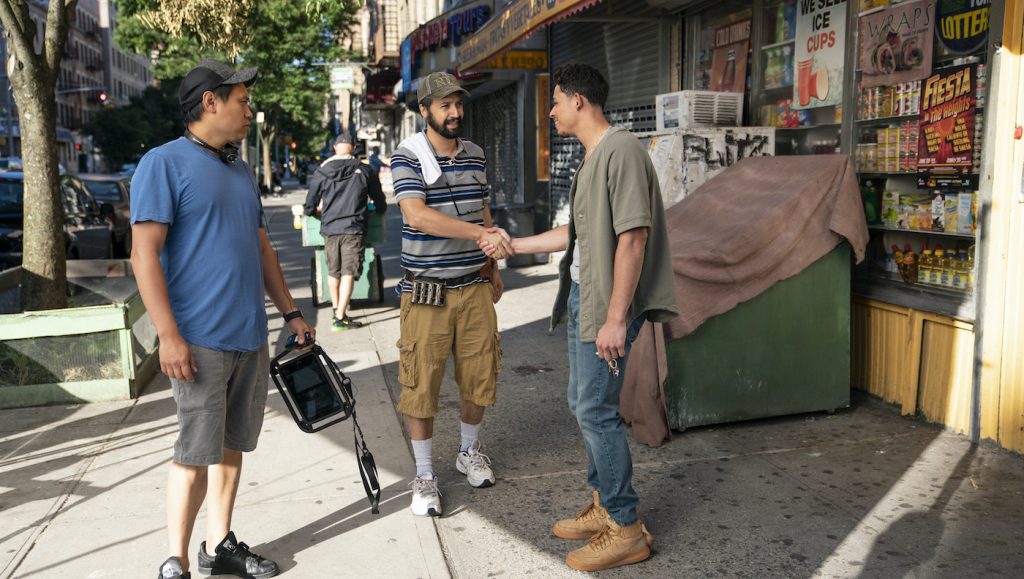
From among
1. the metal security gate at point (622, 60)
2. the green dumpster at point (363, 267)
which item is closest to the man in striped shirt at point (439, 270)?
the metal security gate at point (622, 60)

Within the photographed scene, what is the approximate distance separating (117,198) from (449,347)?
12.7 metres

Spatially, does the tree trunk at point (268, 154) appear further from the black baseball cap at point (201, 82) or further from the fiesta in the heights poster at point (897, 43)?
the black baseball cap at point (201, 82)

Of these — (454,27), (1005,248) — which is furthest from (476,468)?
(454,27)

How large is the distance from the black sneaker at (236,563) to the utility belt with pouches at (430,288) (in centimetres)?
126

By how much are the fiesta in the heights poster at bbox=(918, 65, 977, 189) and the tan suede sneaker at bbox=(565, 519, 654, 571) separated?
2878 millimetres

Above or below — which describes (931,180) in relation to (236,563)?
above

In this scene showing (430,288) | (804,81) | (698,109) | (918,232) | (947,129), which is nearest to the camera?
(430,288)

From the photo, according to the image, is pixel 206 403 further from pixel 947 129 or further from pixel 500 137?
pixel 500 137

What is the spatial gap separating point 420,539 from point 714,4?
569 cm

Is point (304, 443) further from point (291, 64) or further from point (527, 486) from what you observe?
point (291, 64)

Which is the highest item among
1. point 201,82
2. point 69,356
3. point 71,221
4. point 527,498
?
point 201,82

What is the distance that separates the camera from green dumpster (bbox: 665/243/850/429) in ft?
16.7

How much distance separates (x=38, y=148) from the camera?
7.02 metres

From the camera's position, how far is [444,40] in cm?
1429
